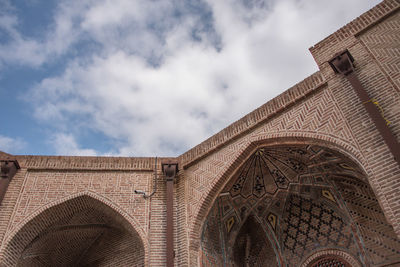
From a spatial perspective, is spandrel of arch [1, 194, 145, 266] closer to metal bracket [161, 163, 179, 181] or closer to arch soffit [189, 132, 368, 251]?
arch soffit [189, 132, 368, 251]

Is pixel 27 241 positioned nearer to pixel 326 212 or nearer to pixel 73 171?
pixel 73 171

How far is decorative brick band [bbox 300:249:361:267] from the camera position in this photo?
5.94m

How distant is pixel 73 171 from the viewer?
276 inches

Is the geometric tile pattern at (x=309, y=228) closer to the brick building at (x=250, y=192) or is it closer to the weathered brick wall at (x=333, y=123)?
the brick building at (x=250, y=192)

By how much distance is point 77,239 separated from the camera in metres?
7.52

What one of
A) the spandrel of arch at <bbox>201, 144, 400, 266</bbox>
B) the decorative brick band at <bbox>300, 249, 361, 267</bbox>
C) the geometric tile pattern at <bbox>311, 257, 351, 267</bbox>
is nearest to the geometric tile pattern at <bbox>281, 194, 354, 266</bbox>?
the spandrel of arch at <bbox>201, 144, 400, 266</bbox>

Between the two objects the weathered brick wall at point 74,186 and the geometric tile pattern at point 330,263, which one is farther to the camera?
the weathered brick wall at point 74,186

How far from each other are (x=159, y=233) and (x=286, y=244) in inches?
98.0

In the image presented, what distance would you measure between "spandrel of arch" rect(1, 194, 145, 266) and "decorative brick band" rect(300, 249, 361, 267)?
10.0 feet

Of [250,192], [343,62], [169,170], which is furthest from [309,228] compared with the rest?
[343,62]

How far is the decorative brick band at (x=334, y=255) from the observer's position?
19.5 ft

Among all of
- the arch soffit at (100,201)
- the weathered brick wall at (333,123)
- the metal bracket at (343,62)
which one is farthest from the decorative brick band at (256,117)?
the arch soffit at (100,201)

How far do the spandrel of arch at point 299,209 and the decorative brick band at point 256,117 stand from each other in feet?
1.71

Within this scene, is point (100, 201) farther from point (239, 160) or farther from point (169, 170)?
point (239, 160)
